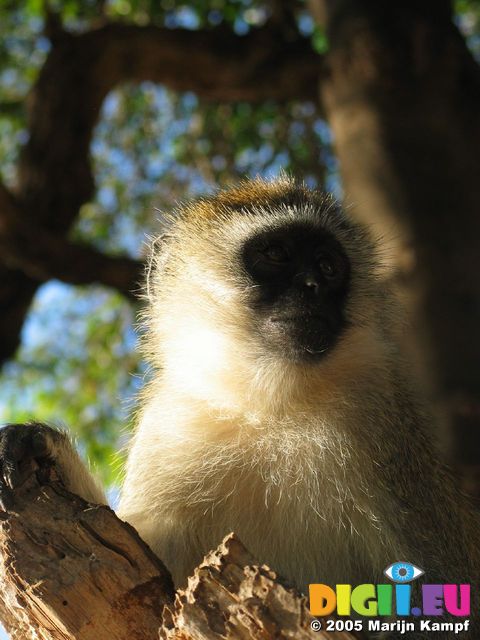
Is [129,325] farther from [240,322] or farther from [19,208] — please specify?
[240,322]

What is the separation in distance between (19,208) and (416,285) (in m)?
3.15

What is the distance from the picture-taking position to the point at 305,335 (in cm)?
348

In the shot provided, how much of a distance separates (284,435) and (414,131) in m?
4.02

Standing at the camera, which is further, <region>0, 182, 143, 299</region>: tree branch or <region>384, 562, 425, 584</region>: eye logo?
<region>0, 182, 143, 299</region>: tree branch

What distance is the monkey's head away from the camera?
11.6 feet

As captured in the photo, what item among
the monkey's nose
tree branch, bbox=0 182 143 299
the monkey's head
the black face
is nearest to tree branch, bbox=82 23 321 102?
tree branch, bbox=0 182 143 299

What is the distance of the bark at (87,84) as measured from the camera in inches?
277

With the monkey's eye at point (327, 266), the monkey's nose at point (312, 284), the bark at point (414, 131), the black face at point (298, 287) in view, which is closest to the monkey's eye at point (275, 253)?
the black face at point (298, 287)

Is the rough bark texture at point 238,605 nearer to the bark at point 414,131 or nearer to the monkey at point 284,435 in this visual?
the monkey at point 284,435

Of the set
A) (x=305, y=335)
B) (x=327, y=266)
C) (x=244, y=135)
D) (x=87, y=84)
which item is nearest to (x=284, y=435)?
(x=305, y=335)

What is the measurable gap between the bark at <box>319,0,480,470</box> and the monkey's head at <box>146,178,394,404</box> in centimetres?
200

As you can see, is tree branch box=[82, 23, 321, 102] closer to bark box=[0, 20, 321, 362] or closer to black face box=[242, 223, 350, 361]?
bark box=[0, 20, 321, 362]

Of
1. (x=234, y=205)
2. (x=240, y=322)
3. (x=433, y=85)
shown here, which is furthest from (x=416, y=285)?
(x=240, y=322)

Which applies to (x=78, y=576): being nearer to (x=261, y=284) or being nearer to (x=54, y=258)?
(x=261, y=284)
